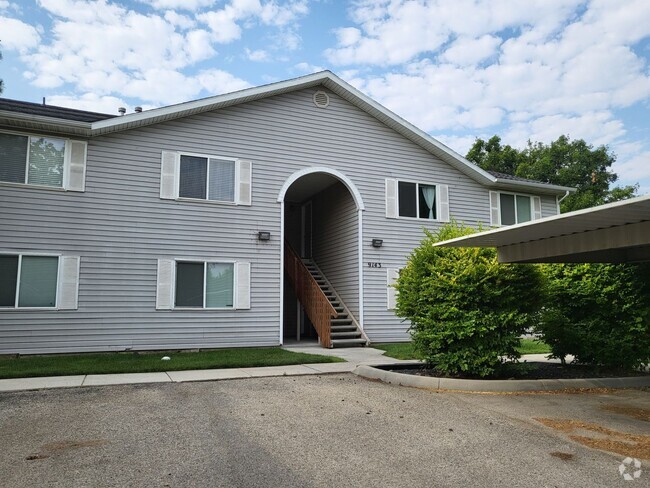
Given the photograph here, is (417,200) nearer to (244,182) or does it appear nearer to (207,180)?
(244,182)

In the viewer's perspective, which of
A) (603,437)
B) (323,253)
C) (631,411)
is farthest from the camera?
(323,253)

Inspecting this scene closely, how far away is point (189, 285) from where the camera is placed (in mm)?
12617

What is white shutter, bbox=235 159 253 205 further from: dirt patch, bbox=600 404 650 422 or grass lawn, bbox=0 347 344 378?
dirt patch, bbox=600 404 650 422

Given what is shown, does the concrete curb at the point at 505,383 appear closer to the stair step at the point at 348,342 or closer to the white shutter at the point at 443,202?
the stair step at the point at 348,342

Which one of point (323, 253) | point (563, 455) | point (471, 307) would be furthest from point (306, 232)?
point (563, 455)

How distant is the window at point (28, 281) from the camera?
10898 millimetres

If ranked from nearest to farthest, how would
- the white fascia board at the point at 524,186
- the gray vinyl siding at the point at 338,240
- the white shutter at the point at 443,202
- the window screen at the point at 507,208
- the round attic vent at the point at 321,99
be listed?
1. the round attic vent at the point at 321,99
2. the gray vinyl siding at the point at 338,240
3. the white shutter at the point at 443,202
4. the white fascia board at the point at 524,186
5. the window screen at the point at 507,208

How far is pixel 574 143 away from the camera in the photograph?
40531mm

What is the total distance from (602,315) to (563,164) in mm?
36337

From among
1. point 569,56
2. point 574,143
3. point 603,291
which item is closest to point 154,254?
point 603,291

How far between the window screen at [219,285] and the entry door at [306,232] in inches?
237

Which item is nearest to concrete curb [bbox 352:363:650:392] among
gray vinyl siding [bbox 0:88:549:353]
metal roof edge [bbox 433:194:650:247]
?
metal roof edge [bbox 433:194:650:247]

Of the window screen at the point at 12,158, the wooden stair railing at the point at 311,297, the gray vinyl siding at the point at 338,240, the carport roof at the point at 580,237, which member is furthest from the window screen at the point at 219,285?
the carport roof at the point at 580,237

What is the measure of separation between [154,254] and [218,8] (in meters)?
6.66
